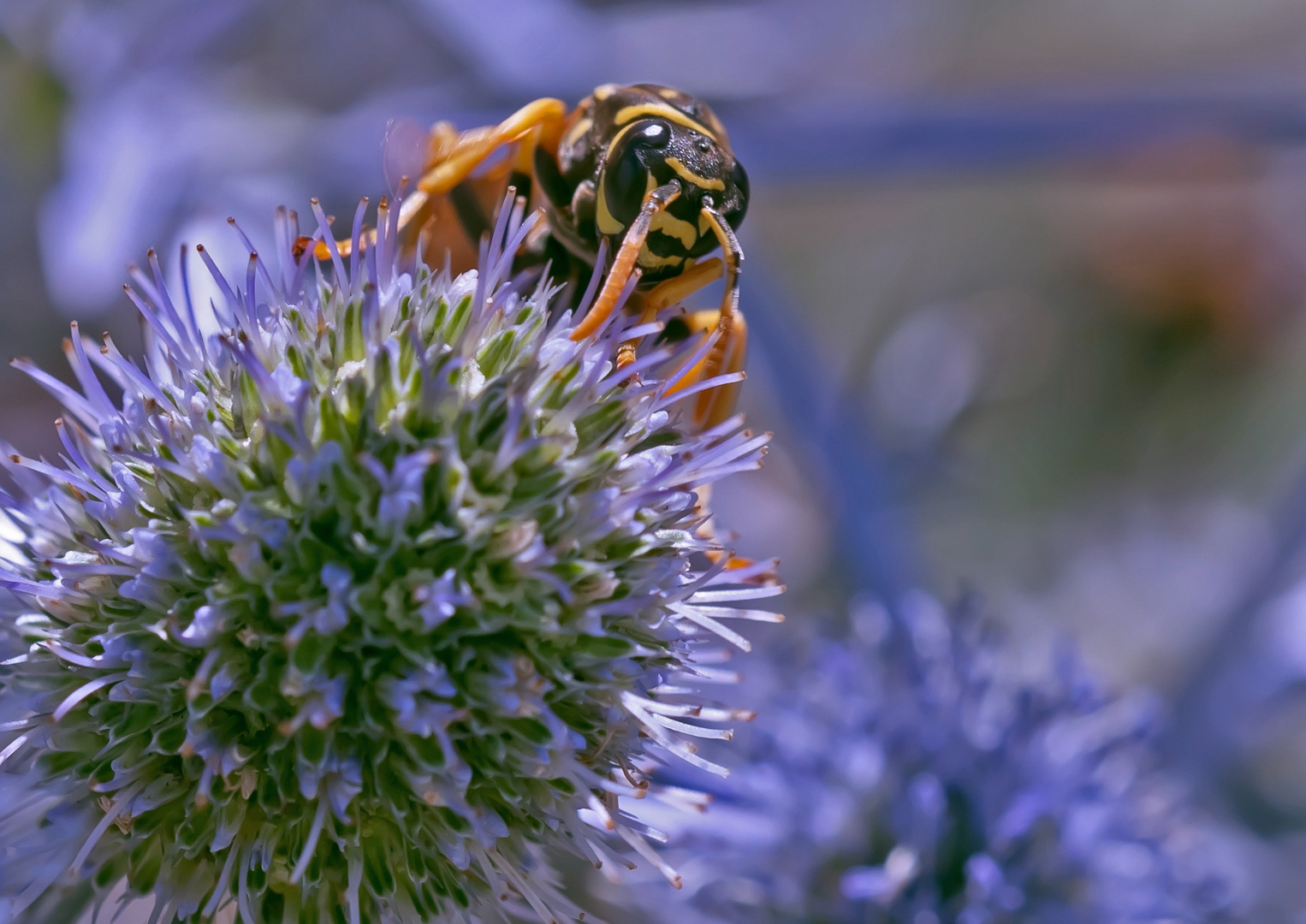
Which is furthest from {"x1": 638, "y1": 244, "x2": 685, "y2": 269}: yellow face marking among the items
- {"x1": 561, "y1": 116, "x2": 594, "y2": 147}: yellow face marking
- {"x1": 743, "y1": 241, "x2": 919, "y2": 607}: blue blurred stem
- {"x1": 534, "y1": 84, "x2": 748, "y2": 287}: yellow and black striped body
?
{"x1": 743, "y1": 241, "x2": 919, "y2": 607}: blue blurred stem

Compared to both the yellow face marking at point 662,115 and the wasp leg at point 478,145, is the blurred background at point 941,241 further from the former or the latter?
the yellow face marking at point 662,115

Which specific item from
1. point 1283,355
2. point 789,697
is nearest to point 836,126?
point 789,697

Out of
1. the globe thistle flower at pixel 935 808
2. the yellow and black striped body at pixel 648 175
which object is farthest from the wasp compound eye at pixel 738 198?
the globe thistle flower at pixel 935 808

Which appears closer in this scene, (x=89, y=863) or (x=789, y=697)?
(x=89, y=863)

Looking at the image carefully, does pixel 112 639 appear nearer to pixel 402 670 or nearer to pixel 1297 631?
pixel 402 670

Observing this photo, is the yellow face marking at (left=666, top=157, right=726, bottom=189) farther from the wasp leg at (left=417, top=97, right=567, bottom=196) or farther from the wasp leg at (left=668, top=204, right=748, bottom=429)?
the wasp leg at (left=417, top=97, right=567, bottom=196)

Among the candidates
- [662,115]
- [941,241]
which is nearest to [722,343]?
[662,115]

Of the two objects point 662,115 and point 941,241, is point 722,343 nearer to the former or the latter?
point 662,115
